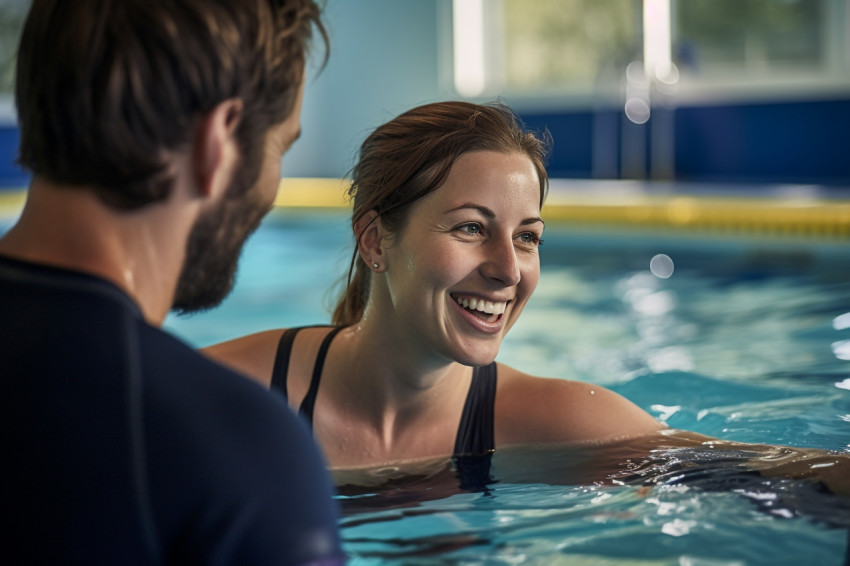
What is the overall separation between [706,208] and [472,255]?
6367 millimetres

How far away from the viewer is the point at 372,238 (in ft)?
8.70

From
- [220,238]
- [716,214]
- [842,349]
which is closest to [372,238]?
[220,238]

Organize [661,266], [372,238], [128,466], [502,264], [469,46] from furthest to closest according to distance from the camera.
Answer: [469,46] < [661,266] < [372,238] < [502,264] < [128,466]

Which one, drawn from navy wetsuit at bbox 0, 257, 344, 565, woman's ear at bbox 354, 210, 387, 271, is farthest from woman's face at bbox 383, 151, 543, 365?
A: navy wetsuit at bbox 0, 257, 344, 565

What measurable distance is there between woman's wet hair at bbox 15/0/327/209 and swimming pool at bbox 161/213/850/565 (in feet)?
4.01

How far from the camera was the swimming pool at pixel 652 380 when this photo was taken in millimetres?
2273

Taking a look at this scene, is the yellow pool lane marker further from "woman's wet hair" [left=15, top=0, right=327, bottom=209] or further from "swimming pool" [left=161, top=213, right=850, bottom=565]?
"woman's wet hair" [left=15, top=0, right=327, bottom=209]

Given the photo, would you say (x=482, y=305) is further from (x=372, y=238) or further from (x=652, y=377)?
(x=652, y=377)

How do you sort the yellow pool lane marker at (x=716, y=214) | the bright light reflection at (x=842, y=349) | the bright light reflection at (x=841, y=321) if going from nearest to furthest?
the bright light reflection at (x=842, y=349)
the bright light reflection at (x=841, y=321)
the yellow pool lane marker at (x=716, y=214)

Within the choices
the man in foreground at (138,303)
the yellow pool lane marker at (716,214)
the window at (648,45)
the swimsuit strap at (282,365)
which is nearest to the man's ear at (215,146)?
the man in foreground at (138,303)

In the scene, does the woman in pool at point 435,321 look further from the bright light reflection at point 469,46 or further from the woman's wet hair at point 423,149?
the bright light reflection at point 469,46

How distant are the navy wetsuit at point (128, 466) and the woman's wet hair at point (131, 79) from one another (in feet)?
0.63

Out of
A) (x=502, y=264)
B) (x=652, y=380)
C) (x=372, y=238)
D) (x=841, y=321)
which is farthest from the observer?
(x=841, y=321)

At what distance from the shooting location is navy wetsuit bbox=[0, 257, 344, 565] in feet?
3.67
